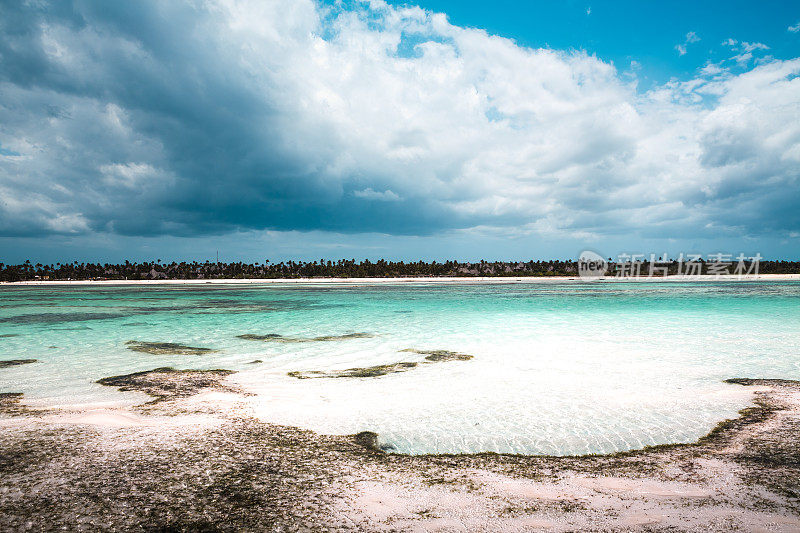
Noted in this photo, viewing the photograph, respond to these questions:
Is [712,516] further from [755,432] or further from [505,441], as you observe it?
[755,432]

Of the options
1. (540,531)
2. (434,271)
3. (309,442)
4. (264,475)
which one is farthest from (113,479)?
(434,271)

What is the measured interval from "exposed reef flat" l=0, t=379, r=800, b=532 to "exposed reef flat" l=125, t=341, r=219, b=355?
20.5 feet

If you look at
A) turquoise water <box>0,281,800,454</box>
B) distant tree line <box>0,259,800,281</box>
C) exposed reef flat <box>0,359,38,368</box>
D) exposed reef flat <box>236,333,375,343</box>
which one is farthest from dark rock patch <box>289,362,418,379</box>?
distant tree line <box>0,259,800,281</box>

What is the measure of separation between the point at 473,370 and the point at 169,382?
18.9 ft

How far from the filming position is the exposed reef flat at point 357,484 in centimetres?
317

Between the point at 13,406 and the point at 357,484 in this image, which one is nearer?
the point at 357,484

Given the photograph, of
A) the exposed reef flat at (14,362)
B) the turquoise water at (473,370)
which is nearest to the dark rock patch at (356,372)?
the turquoise water at (473,370)

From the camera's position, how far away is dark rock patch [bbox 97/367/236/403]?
7219mm

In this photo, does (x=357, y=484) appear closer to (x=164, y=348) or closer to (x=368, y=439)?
(x=368, y=439)

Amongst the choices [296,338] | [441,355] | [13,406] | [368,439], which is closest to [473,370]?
[441,355]

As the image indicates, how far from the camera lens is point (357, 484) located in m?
3.82

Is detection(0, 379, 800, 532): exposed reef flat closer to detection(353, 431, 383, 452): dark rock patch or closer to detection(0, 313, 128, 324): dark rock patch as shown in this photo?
detection(353, 431, 383, 452): dark rock patch

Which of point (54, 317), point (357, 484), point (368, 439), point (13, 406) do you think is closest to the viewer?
point (357, 484)

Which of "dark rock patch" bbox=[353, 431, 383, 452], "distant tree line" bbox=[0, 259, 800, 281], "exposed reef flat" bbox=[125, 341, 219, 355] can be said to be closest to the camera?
"dark rock patch" bbox=[353, 431, 383, 452]
